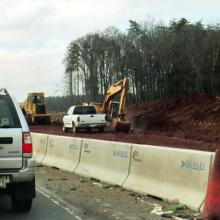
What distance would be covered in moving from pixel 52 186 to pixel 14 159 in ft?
12.6

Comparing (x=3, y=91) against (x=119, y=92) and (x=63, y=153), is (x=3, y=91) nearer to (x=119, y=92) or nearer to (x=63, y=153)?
(x=63, y=153)

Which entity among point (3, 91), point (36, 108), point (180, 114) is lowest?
point (180, 114)

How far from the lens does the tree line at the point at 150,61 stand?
79.1 m

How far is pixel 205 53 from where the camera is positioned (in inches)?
3115

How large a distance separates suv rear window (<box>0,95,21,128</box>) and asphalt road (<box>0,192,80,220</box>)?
1409mm

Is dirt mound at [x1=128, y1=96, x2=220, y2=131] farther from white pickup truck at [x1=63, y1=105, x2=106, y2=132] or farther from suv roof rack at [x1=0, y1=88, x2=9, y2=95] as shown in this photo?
suv roof rack at [x1=0, y1=88, x2=9, y2=95]

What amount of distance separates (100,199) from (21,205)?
1672 millimetres

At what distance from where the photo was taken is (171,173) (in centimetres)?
966

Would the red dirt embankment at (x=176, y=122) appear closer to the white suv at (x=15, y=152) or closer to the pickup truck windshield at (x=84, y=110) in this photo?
the pickup truck windshield at (x=84, y=110)

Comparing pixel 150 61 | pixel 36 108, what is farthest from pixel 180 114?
pixel 150 61

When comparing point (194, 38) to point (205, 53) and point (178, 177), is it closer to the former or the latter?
point (205, 53)

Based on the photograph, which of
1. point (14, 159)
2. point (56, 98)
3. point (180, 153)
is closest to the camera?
point (14, 159)

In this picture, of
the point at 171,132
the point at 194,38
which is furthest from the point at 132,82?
the point at 171,132

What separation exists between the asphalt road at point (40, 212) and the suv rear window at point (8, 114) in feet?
4.62
